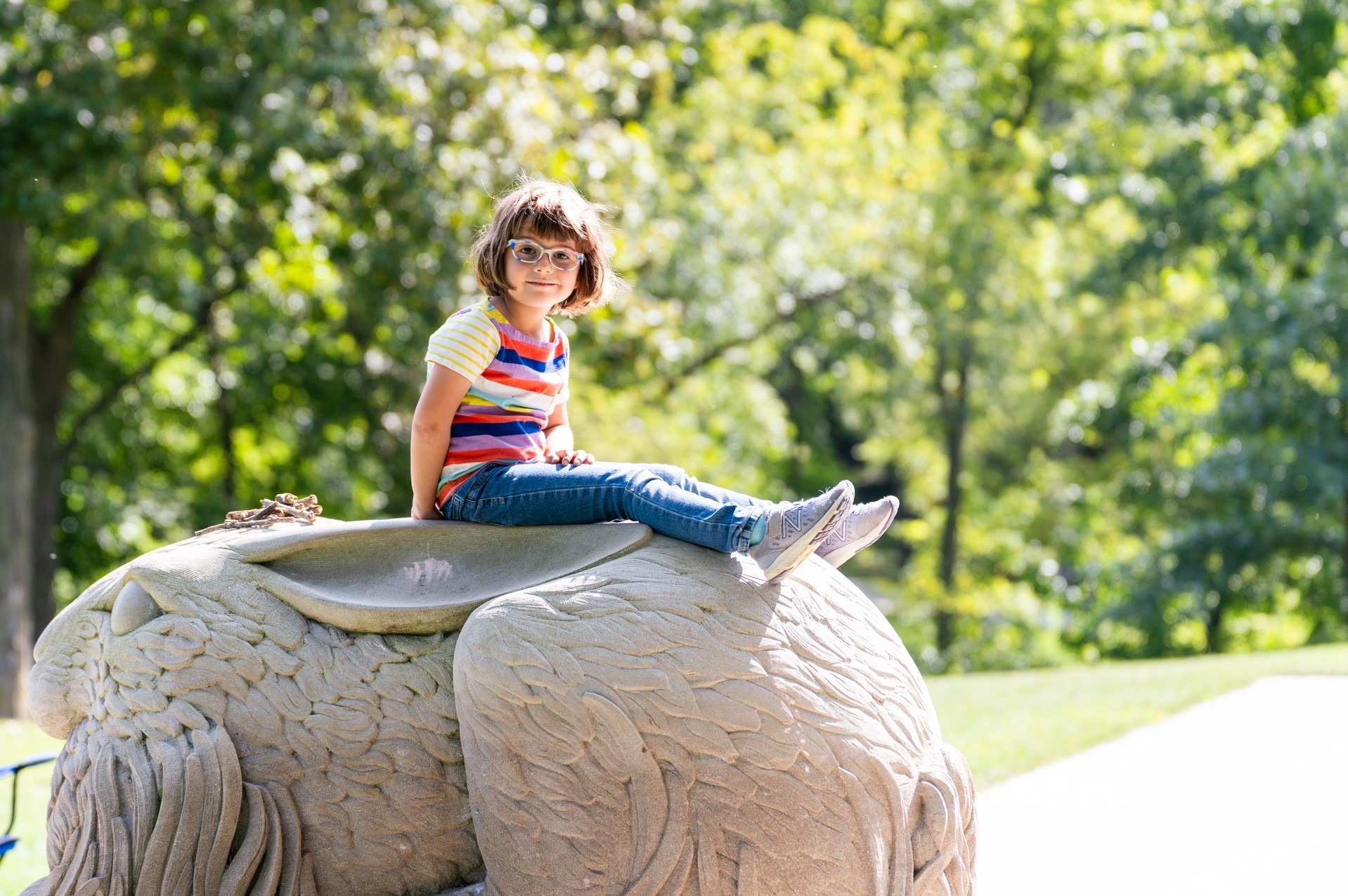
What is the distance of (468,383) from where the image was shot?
3.51 m

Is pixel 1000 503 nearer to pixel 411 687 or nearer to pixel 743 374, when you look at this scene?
pixel 743 374

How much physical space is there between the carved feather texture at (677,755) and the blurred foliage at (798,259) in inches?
242


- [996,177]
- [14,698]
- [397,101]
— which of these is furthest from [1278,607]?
[14,698]

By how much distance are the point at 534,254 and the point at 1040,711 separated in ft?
22.6

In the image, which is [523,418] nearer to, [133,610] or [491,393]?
[491,393]

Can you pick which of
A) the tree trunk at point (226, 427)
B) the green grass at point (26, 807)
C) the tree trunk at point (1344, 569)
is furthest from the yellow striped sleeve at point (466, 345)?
the tree trunk at point (1344, 569)

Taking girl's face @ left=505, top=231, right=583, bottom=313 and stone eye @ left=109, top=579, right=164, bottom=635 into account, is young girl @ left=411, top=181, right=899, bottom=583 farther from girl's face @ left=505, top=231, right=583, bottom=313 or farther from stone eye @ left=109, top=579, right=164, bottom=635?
stone eye @ left=109, top=579, right=164, bottom=635

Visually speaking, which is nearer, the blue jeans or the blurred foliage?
the blue jeans

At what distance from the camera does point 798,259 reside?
57.5ft

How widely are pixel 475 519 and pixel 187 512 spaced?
40.7 ft

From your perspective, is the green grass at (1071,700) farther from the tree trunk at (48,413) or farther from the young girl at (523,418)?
the tree trunk at (48,413)

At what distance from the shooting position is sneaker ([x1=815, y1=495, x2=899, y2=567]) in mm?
3207

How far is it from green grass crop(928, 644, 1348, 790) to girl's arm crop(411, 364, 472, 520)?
173 inches

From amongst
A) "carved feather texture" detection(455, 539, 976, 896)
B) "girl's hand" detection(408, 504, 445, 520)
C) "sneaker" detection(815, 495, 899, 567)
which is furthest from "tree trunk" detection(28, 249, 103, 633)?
"sneaker" detection(815, 495, 899, 567)
